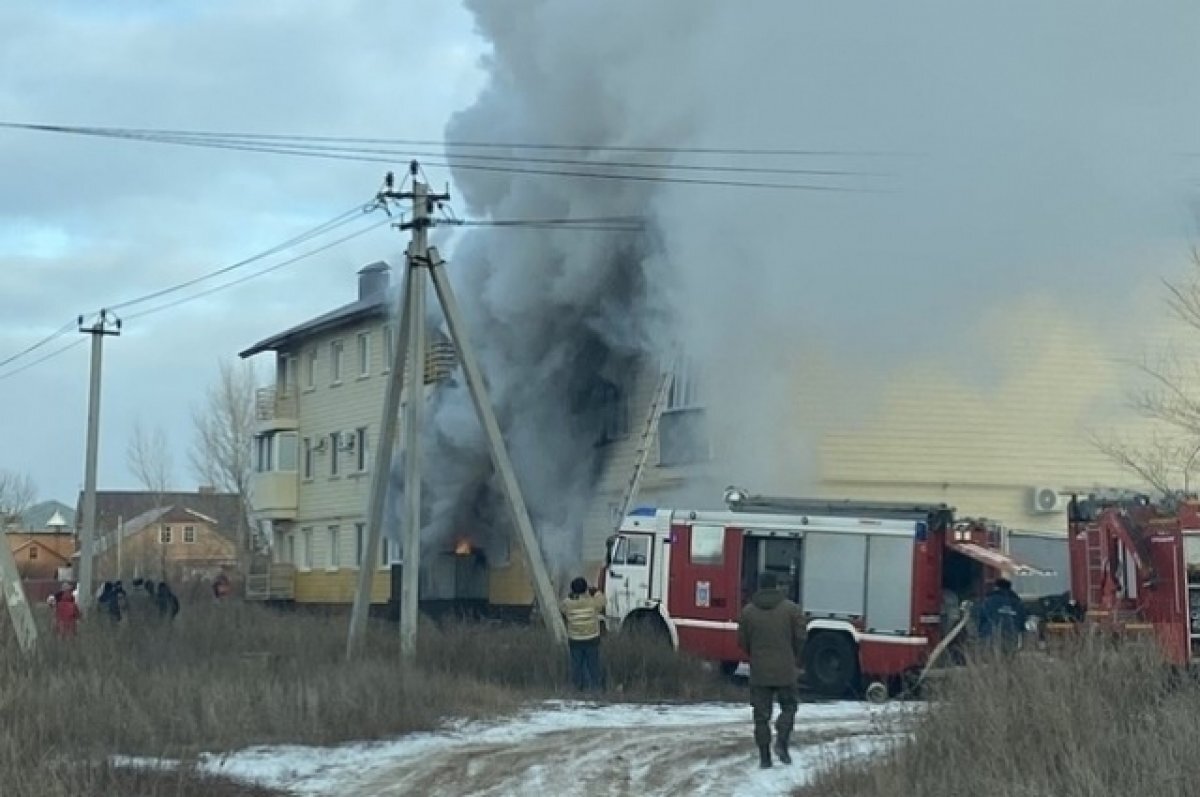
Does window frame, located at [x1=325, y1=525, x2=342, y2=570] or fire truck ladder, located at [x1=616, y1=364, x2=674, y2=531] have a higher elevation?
fire truck ladder, located at [x1=616, y1=364, x2=674, y2=531]

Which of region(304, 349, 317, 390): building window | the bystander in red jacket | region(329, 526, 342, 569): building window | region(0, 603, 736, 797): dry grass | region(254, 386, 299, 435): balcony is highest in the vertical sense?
region(304, 349, 317, 390): building window

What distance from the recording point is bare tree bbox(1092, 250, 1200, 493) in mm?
25981

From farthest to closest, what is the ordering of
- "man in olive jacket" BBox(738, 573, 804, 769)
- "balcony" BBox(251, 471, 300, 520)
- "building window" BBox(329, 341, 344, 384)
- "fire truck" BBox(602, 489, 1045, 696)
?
"balcony" BBox(251, 471, 300, 520)
"building window" BBox(329, 341, 344, 384)
"fire truck" BBox(602, 489, 1045, 696)
"man in olive jacket" BBox(738, 573, 804, 769)

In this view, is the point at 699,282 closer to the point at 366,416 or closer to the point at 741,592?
the point at 741,592

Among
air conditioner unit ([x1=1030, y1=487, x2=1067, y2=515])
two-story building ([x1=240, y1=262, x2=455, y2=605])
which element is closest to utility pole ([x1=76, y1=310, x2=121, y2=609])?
two-story building ([x1=240, y1=262, x2=455, y2=605])

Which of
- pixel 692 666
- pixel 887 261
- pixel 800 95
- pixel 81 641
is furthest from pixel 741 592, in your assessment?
pixel 81 641

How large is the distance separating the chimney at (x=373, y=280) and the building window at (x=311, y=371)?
2.23 meters

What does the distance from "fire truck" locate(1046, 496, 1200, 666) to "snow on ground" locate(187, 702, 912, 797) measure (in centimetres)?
376

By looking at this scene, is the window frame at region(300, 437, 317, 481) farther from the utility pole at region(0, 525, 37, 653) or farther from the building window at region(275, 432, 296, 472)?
the utility pole at region(0, 525, 37, 653)

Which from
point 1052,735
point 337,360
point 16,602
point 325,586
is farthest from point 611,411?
point 1052,735

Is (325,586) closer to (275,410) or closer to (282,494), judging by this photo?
(282,494)

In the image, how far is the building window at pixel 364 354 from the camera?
1809 inches

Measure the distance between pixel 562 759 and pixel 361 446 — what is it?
3281cm

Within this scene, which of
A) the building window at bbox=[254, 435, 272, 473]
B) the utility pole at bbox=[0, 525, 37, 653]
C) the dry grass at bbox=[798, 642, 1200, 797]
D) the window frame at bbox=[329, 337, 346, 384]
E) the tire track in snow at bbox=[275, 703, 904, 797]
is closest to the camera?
the dry grass at bbox=[798, 642, 1200, 797]
